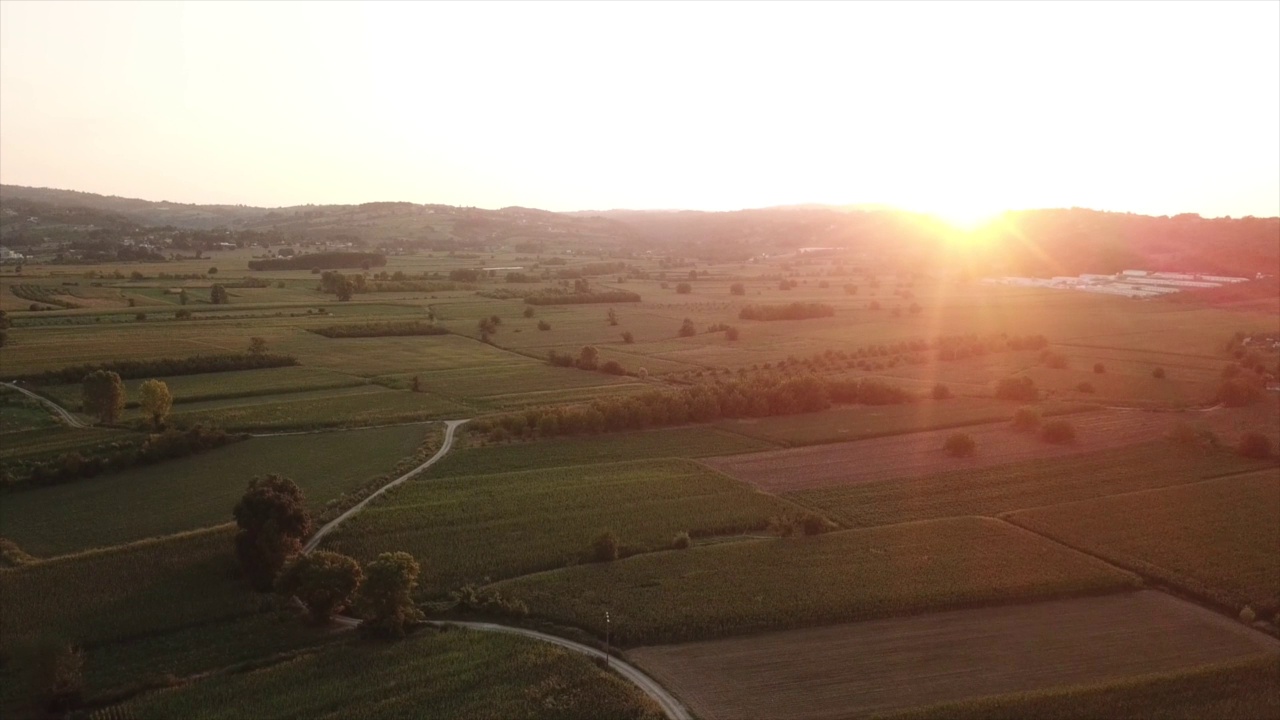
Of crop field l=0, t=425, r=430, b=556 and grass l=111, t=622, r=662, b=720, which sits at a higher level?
crop field l=0, t=425, r=430, b=556

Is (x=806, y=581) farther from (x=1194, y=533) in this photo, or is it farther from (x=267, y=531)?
(x=267, y=531)

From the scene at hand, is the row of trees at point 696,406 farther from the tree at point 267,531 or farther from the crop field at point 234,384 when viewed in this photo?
the tree at point 267,531

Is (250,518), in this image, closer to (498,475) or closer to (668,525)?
(498,475)

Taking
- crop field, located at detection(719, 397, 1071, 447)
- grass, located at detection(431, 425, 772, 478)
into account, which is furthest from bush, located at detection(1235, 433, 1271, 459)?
grass, located at detection(431, 425, 772, 478)

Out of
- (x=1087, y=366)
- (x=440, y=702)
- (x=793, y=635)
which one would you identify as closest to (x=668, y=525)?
(x=793, y=635)

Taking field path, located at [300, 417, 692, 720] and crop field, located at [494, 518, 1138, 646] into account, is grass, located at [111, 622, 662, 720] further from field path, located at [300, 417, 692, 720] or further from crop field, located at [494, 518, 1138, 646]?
crop field, located at [494, 518, 1138, 646]
